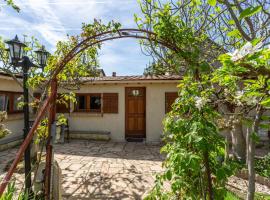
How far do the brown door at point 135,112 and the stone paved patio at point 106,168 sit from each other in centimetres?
109

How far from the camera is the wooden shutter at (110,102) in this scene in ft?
36.3

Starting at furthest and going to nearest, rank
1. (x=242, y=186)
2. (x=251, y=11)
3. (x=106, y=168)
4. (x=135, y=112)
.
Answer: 1. (x=135, y=112)
2. (x=106, y=168)
3. (x=242, y=186)
4. (x=251, y=11)

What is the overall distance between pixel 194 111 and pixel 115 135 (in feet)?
29.3

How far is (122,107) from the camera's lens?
438 inches

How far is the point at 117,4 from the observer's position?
507cm

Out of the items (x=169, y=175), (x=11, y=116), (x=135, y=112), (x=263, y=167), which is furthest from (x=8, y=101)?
(x=263, y=167)

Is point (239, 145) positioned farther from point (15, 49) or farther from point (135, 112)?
point (15, 49)

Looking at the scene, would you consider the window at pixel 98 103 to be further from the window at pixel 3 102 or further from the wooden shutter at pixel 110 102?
the window at pixel 3 102

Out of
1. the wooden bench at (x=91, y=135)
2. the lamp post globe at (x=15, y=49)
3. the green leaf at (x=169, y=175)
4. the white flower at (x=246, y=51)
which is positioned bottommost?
the wooden bench at (x=91, y=135)

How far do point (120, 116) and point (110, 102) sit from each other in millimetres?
888

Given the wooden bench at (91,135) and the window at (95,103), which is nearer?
the wooden bench at (91,135)

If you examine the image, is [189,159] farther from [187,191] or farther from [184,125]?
Result: [187,191]

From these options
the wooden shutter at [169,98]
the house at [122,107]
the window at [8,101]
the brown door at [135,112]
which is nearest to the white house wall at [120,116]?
the house at [122,107]

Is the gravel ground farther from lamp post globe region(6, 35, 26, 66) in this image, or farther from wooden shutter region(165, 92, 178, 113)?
lamp post globe region(6, 35, 26, 66)
